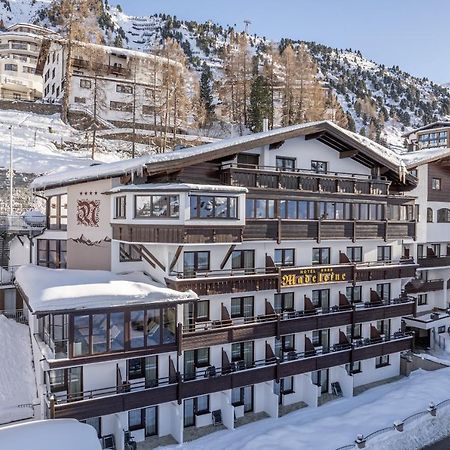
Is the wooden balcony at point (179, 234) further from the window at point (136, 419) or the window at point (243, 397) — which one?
the window at point (243, 397)

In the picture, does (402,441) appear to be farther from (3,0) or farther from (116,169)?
(3,0)

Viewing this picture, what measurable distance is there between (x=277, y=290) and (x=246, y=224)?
3.67 meters

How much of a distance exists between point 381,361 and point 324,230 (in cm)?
967

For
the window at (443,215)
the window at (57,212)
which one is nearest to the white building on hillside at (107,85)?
the window at (57,212)

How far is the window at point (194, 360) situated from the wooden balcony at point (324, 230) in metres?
5.65

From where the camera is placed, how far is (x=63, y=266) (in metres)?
24.9

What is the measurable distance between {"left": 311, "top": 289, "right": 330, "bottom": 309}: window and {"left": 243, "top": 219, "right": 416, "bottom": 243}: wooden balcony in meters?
3.14

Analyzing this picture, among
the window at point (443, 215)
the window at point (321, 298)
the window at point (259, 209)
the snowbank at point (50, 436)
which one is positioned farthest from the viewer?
the window at point (443, 215)

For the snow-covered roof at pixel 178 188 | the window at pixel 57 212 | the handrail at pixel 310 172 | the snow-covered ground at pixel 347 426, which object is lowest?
the snow-covered ground at pixel 347 426

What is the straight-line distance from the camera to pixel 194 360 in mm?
20375

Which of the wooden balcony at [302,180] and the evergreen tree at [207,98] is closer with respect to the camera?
the wooden balcony at [302,180]

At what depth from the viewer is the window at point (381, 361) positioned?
26625mm

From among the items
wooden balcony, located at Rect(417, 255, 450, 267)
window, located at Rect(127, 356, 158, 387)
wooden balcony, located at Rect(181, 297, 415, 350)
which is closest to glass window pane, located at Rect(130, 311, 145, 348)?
window, located at Rect(127, 356, 158, 387)

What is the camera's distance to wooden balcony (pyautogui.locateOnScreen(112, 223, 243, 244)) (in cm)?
1867
